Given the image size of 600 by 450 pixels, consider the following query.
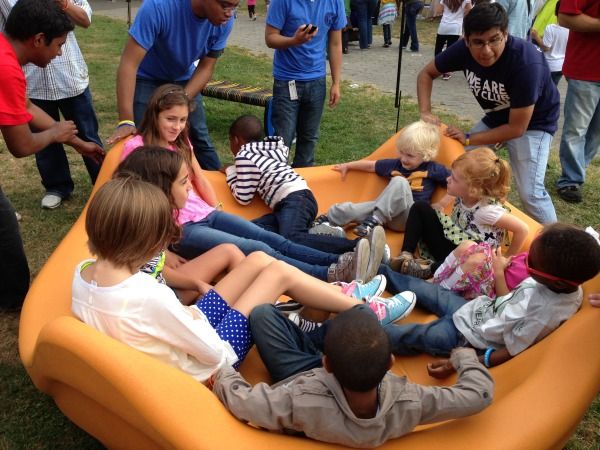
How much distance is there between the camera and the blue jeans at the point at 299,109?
13.6 feet

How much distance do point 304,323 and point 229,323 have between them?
38cm

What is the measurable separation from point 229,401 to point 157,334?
0.30 m

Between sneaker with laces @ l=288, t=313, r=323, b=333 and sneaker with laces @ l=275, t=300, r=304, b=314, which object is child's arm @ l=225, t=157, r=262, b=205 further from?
sneaker with laces @ l=288, t=313, r=323, b=333

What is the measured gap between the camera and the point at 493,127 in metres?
3.55

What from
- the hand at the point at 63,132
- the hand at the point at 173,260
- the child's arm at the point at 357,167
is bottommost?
the hand at the point at 173,260

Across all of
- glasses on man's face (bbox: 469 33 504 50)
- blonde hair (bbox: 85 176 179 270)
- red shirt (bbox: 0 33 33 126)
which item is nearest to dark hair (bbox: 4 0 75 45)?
red shirt (bbox: 0 33 33 126)

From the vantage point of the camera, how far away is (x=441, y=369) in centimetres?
220

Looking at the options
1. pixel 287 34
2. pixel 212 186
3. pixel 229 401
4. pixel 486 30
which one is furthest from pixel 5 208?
pixel 486 30

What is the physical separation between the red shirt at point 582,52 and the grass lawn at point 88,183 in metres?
0.99

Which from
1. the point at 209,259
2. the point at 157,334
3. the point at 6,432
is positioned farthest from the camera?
the point at 209,259

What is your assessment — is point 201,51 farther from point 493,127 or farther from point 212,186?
point 493,127

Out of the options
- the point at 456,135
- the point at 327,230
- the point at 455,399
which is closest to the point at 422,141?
the point at 456,135

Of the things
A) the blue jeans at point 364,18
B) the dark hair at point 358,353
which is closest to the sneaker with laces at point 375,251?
the dark hair at point 358,353

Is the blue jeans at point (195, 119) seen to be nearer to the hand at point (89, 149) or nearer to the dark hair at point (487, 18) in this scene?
the hand at point (89, 149)
